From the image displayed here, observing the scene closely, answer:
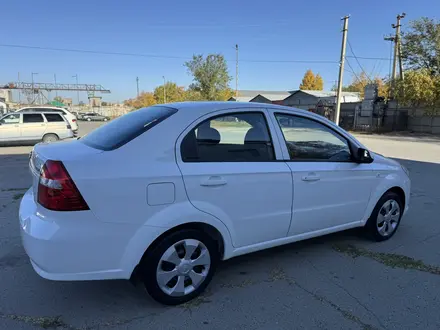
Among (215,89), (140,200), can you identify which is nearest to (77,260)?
(140,200)

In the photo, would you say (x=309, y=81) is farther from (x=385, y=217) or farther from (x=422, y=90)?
(x=385, y=217)

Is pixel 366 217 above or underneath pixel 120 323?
above

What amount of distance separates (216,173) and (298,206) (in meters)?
1.02

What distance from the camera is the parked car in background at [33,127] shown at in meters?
13.5

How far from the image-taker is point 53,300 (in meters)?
2.84

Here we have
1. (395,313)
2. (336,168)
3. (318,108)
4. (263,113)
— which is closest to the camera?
(395,313)

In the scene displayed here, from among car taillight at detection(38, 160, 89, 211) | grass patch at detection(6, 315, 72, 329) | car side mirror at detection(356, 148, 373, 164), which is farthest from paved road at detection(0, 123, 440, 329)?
car side mirror at detection(356, 148, 373, 164)

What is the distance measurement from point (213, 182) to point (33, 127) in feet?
44.2

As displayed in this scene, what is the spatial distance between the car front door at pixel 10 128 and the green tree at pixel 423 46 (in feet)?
107

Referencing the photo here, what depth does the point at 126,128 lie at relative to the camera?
9.46ft

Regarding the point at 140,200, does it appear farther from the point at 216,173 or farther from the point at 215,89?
the point at 215,89

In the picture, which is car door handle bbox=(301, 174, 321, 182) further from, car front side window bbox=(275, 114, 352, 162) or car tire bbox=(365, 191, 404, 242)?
car tire bbox=(365, 191, 404, 242)

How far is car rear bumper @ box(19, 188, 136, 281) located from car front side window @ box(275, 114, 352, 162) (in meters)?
1.72

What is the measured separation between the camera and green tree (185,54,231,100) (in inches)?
1935
